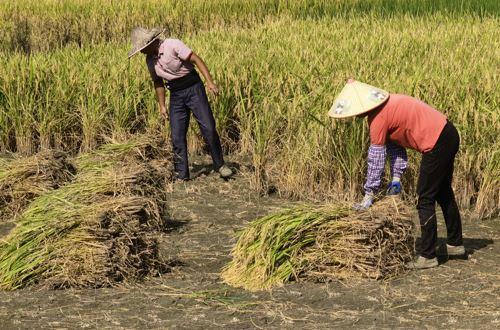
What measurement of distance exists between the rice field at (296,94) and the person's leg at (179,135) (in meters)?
0.47

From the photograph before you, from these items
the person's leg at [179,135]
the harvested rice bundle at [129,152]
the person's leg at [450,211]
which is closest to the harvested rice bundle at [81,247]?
the harvested rice bundle at [129,152]

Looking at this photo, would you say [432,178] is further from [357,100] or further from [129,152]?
[129,152]

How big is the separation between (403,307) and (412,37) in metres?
5.79

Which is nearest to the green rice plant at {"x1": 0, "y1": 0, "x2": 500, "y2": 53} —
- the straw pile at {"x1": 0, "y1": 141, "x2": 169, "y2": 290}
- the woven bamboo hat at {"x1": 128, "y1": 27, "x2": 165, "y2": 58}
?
the woven bamboo hat at {"x1": 128, "y1": 27, "x2": 165, "y2": 58}

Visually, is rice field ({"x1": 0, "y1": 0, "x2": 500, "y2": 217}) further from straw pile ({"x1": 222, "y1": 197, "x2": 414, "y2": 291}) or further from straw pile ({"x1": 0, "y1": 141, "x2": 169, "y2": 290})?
straw pile ({"x1": 0, "y1": 141, "x2": 169, "y2": 290})

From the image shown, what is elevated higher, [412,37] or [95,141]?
[412,37]

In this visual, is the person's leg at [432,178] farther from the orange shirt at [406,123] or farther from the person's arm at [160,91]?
the person's arm at [160,91]

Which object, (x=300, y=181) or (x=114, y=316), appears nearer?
(x=114, y=316)

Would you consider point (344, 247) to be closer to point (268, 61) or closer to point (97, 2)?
point (268, 61)

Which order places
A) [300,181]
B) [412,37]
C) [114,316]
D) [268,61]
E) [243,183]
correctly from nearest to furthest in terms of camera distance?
[114,316], [300,181], [243,183], [268,61], [412,37]

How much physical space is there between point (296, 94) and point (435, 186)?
270 cm

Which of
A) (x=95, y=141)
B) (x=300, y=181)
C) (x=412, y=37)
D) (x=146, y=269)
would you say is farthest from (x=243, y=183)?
(x=412, y=37)

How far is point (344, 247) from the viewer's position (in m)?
4.62

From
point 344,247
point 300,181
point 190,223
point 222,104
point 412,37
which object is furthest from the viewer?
point 412,37
